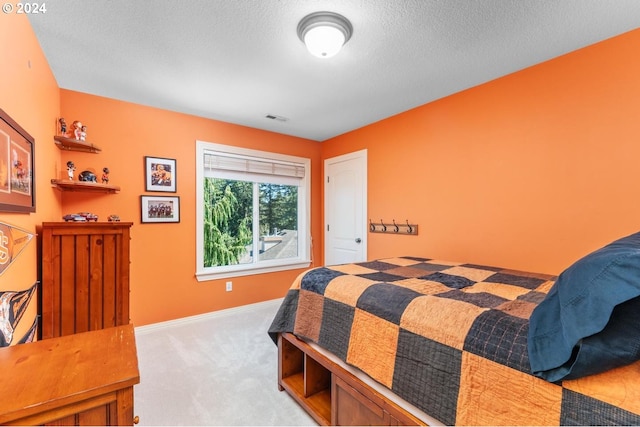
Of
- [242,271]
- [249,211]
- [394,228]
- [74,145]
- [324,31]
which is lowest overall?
[242,271]

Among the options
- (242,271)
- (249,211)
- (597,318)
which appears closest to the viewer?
(597,318)

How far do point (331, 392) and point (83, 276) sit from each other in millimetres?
1862

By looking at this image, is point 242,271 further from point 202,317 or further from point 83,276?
point 83,276

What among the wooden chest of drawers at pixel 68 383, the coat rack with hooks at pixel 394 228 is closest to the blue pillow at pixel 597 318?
the wooden chest of drawers at pixel 68 383

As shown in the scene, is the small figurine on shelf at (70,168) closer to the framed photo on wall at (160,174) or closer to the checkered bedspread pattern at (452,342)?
the framed photo on wall at (160,174)

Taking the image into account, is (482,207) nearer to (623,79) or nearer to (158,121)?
(623,79)

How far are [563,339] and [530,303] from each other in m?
0.54

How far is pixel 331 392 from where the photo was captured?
1615 mm

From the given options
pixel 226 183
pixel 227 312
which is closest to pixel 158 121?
pixel 226 183

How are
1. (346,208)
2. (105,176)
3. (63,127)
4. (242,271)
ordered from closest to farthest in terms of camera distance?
(63,127) → (105,176) → (242,271) → (346,208)

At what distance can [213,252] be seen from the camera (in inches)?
136

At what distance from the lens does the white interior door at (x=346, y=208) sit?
12.0 ft

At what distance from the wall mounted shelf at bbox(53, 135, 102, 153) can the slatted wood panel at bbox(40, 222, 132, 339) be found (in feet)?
2.91

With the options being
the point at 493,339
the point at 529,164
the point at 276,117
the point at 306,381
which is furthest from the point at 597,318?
the point at 276,117
